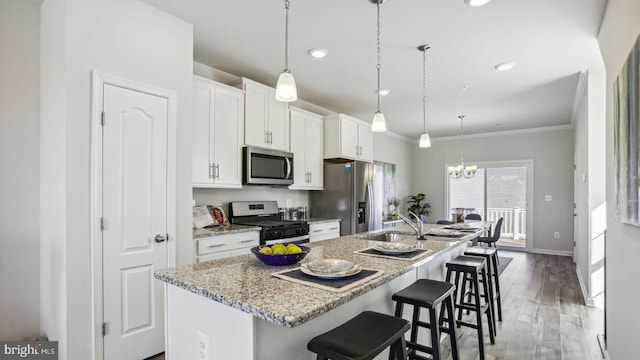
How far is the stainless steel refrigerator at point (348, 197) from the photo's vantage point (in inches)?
177

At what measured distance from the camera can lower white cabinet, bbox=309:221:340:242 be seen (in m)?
4.01

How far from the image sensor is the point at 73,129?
2.04m

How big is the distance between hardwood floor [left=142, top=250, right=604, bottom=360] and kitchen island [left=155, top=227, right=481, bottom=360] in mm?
1230

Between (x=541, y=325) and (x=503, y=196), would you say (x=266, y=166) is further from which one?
(x=503, y=196)

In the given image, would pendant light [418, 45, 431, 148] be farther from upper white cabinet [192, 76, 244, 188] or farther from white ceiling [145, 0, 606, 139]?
upper white cabinet [192, 76, 244, 188]

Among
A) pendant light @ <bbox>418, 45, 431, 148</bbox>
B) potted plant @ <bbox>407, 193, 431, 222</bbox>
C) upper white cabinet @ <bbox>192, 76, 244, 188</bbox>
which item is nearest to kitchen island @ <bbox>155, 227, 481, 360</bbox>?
upper white cabinet @ <bbox>192, 76, 244, 188</bbox>

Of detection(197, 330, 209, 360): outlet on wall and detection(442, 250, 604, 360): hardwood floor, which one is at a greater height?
detection(197, 330, 209, 360): outlet on wall

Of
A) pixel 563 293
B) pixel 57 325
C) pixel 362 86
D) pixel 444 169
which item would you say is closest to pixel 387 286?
pixel 57 325

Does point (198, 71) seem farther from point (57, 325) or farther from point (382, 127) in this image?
point (57, 325)

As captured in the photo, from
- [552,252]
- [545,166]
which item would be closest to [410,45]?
[545,166]

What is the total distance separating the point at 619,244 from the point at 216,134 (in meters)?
3.19

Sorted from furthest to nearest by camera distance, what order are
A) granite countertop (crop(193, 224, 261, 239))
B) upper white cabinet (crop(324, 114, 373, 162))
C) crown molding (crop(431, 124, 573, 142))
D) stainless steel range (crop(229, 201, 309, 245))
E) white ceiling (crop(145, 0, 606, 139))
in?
crown molding (crop(431, 124, 573, 142)) → upper white cabinet (crop(324, 114, 373, 162)) → stainless steel range (crop(229, 201, 309, 245)) → granite countertop (crop(193, 224, 261, 239)) → white ceiling (crop(145, 0, 606, 139))

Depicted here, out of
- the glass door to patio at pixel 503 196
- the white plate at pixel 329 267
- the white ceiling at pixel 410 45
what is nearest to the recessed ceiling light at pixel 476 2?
the white ceiling at pixel 410 45

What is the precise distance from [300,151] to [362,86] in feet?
3.76
